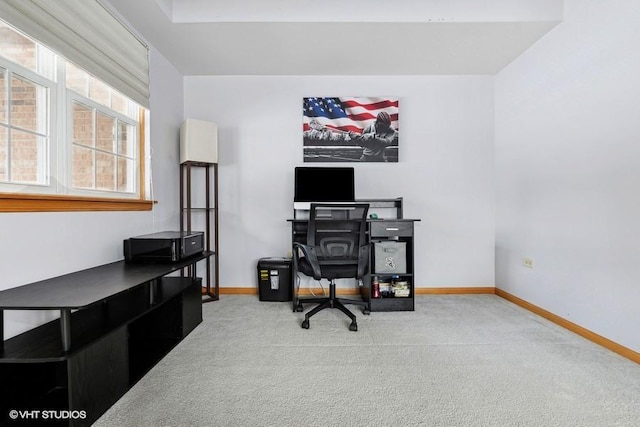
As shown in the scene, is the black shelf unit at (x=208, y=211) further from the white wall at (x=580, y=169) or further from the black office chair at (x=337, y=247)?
the white wall at (x=580, y=169)

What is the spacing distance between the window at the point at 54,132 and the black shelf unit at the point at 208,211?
738 mm

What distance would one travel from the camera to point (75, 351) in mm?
1300

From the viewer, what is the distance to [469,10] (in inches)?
98.3

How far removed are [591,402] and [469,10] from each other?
2789mm

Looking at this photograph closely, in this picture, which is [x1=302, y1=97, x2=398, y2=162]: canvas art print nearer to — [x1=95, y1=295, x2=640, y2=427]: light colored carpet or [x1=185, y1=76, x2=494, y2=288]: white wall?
[x1=185, y1=76, x2=494, y2=288]: white wall

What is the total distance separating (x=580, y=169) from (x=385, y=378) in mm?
2177

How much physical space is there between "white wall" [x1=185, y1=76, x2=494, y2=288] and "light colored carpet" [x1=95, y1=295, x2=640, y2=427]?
3.28ft

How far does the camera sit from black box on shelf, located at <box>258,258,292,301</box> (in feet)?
10.5

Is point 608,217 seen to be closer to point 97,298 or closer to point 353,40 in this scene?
point 353,40

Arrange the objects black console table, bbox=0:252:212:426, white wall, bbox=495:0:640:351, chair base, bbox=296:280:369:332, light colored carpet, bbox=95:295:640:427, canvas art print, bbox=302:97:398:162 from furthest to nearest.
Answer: canvas art print, bbox=302:97:398:162 → chair base, bbox=296:280:369:332 → white wall, bbox=495:0:640:351 → light colored carpet, bbox=95:295:640:427 → black console table, bbox=0:252:212:426

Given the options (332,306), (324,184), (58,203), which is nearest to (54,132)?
(58,203)

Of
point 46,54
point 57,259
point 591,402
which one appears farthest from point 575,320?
point 46,54

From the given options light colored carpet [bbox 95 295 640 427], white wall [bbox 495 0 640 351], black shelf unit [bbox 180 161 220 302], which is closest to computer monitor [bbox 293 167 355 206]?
black shelf unit [bbox 180 161 220 302]

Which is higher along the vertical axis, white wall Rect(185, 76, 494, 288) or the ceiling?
the ceiling
